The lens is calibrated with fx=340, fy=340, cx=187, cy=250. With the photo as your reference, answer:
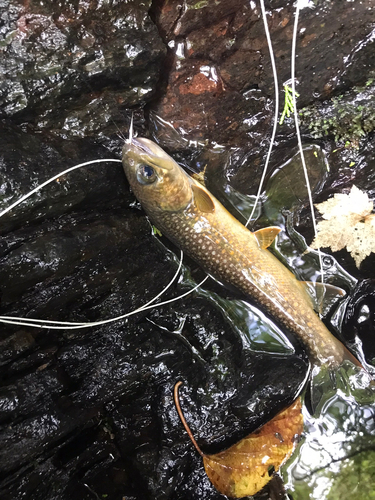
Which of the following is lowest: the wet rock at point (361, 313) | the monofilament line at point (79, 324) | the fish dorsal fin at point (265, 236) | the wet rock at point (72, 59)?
the wet rock at point (361, 313)

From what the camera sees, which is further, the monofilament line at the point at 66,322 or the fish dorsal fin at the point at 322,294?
the fish dorsal fin at the point at 322,294

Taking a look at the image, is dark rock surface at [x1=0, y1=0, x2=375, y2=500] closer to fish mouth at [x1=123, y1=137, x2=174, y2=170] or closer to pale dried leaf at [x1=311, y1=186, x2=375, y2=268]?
pale dried leaf at [x1=311, y1=186, x2=375, y2=268]

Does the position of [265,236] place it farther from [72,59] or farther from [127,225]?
[72,59]

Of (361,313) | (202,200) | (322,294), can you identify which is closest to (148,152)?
(202,200)

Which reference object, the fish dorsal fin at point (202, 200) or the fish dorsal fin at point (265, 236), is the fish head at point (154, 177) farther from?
the fish dorsal fin at point (265, 236)

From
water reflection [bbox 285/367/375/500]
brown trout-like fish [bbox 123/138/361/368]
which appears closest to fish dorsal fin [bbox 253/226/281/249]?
brown trout-like fish [bbox 123/138/361/368]

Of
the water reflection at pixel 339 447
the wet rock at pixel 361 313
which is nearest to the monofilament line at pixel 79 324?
the wet rock at pixel 361 313
